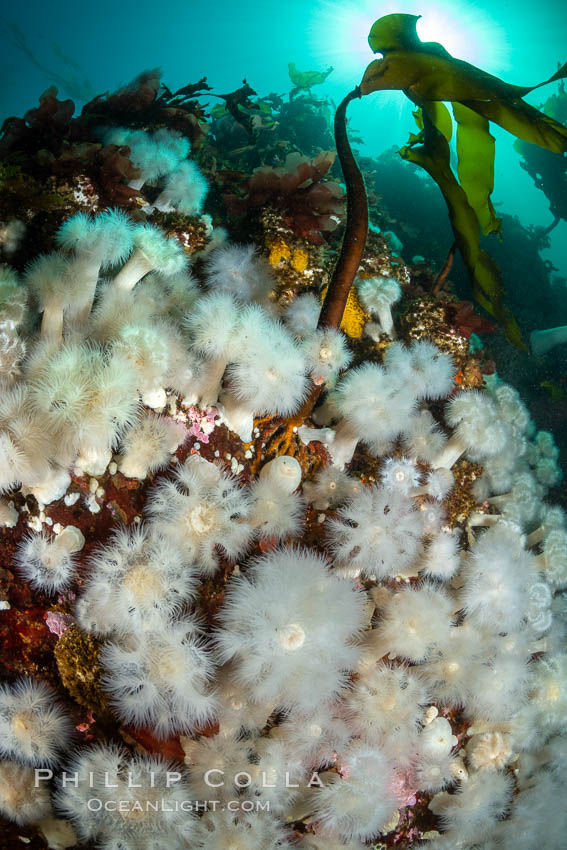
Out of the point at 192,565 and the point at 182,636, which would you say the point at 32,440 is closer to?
the point at 192,565

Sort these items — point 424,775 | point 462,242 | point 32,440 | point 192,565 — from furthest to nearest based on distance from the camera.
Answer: point 462,242
point 424,775
point 192,565
point 32,440

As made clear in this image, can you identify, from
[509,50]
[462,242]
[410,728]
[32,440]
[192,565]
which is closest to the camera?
[32,440]

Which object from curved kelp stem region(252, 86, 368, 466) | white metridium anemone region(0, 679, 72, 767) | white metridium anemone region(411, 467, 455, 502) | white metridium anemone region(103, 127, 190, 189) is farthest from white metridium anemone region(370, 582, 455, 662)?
white metridium anemone region(103, 127, 190, 189)

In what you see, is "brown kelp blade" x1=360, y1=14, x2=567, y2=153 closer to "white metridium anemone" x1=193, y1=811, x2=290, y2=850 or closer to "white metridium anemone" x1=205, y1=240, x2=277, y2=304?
"white metridium anemone" x1=205, y1=240, x2=277, y2=304

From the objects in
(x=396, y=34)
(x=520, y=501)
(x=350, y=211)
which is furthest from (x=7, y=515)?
(x=396, y=34)

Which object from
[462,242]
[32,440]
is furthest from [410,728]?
[462,242]

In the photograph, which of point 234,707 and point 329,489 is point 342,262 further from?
point 234,707

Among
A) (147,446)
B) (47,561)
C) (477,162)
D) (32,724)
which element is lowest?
(32,724)
